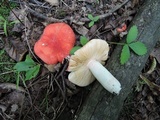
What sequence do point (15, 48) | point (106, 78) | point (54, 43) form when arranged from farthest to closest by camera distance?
point (15, 48), point (54, 43), point (106, 78)

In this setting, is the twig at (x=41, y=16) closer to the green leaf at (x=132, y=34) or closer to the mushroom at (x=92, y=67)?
the mushroom at (x=92, y=67)

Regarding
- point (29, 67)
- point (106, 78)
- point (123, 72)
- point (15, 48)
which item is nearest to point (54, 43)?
point (29, 67)

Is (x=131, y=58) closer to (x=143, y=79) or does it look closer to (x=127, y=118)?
(x=143, y=79)

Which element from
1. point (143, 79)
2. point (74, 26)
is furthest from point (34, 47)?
point (143, 79)

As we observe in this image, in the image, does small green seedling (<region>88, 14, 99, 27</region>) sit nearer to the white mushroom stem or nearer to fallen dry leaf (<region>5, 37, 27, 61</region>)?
the white mushroom stem

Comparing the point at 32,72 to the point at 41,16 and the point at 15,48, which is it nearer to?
the point at 15,48

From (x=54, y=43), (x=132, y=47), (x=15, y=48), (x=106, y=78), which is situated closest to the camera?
(x=106, y=78)
